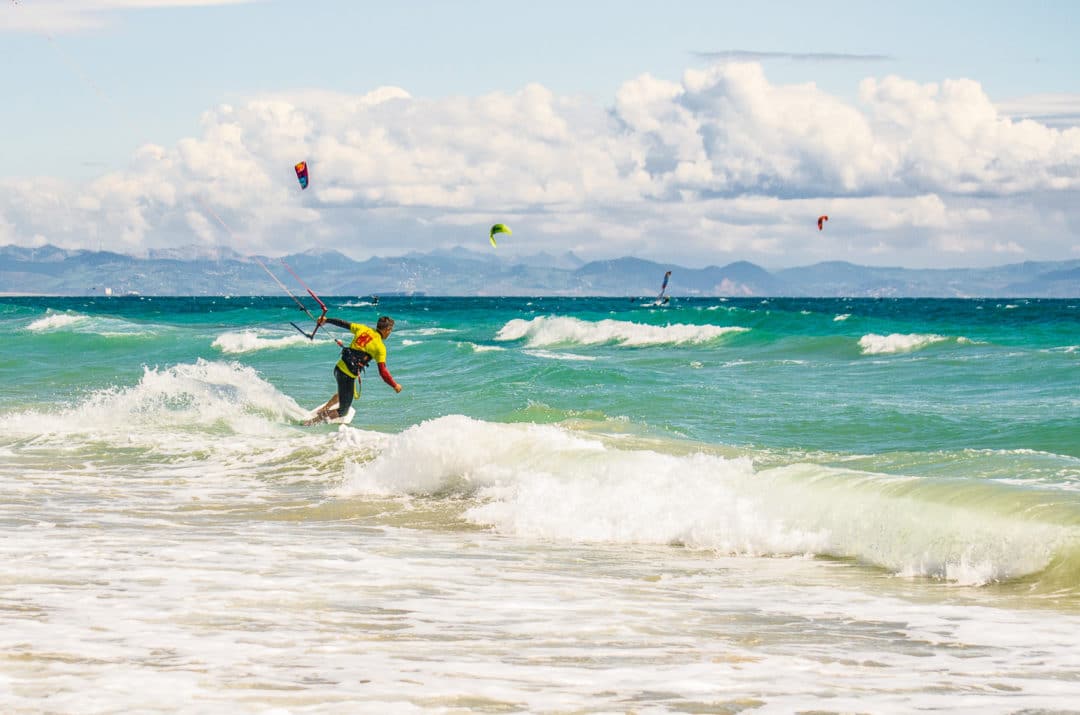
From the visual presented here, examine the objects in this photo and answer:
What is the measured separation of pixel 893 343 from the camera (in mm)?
40000

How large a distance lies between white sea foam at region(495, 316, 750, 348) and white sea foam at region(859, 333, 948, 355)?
9786 millimetres

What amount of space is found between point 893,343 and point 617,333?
1432 centimetres

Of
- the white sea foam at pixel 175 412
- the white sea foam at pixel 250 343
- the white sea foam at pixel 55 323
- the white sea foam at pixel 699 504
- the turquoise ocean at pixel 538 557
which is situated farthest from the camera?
the white sea foam at pixel 55 323

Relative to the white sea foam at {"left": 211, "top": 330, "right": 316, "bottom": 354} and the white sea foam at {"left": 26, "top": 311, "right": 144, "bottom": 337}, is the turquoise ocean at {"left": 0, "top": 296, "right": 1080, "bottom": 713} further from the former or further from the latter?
the white sea foam at {"left": 26, "top": 311, "right": 144, "bottom": 337}

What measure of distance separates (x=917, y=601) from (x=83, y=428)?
47.2 ft

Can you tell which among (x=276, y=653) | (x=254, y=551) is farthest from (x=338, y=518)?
(x=276, y=653)

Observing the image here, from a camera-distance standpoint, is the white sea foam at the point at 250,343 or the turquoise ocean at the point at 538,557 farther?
A: the white sea foam at the point at 250,343

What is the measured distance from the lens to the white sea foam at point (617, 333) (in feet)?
164

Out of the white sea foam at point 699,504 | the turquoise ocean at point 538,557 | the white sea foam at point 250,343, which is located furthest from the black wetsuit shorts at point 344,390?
the white sea foam at point 250,343

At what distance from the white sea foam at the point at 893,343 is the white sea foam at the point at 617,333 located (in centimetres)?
979

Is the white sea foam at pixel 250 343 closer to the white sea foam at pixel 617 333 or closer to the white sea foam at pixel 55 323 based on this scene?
the white sea foam at pixel 55 323

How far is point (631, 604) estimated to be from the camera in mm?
7730

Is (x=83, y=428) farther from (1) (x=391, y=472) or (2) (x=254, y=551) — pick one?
(2) (x=254, y=551)

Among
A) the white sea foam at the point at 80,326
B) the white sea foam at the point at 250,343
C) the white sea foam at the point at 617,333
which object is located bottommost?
the white sea foam at the point at 250,343
